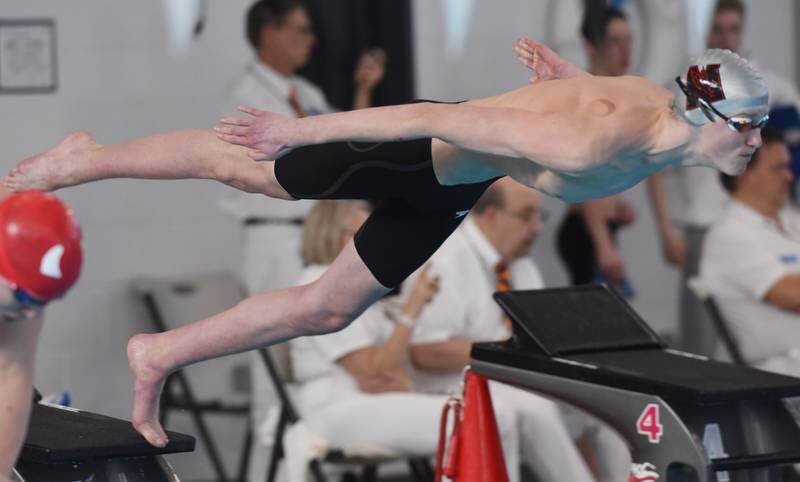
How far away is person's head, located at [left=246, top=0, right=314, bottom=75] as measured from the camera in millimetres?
5297

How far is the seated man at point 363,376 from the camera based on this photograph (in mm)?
4340

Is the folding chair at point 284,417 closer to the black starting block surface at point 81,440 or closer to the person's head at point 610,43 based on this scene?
the black starting block surface at point 81,440

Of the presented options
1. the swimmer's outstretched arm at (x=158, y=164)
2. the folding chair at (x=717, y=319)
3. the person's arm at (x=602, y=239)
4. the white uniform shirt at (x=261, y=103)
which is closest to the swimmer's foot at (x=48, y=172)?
the swimmer's outstretched arm at (x=158, y=164)

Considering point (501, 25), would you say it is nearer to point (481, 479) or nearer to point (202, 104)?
point (202, 104)

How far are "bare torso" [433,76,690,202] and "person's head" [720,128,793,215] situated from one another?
6.68ft

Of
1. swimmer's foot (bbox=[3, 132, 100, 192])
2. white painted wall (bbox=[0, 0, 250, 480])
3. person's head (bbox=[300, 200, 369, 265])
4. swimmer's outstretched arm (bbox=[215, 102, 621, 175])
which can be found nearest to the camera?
swimmer's outstretched arm (bbox=[215, 102, 621, 175])

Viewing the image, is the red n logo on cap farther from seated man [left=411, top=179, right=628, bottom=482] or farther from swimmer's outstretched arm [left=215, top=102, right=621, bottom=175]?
seated man [left=411, top=179, right=628, bottom=482]

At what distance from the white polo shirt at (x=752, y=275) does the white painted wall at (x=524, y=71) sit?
135cm

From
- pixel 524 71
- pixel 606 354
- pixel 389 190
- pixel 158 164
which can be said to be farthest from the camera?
pixel 524 71

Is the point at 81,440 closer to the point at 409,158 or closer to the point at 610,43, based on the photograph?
the point at 409,158

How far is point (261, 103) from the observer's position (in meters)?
5.27

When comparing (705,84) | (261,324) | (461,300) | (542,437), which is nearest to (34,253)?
(261,324)

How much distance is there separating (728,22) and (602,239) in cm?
108

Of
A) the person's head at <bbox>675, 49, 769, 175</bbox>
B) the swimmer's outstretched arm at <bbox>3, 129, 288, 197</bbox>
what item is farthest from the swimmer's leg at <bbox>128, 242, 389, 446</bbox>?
the person's head at <bbox>675, 49, 769, 175</bbox>
